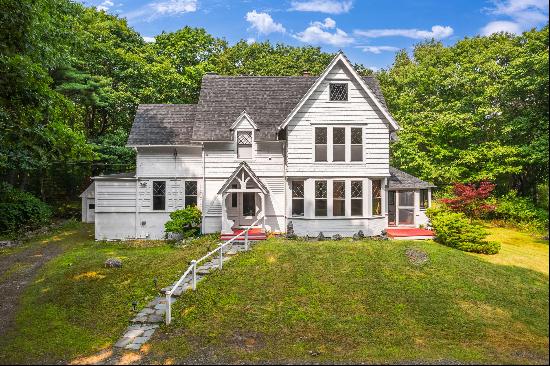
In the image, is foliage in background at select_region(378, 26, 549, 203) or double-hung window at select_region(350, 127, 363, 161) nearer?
foliage in background at select_region(378, 26, 549, 203)

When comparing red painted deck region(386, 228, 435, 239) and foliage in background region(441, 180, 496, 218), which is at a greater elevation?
foliage in background region(441, 180, 496, 218)

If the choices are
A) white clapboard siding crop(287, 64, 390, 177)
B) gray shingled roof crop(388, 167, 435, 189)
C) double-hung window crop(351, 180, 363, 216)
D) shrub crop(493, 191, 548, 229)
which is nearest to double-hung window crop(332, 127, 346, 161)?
white clapboard siding crop(287, 64, 390, 177)

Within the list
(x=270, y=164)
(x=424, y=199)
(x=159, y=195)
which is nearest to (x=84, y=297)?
(x=159, y=195)

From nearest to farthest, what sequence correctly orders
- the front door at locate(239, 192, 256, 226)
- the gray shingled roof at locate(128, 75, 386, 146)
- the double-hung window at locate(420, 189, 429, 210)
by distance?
the gray shingled roof at locate(128, 75, 386, 146), the front door at locate(239, 192, 256, 226), the double-hung window at locate(420, 189, 429, 210)

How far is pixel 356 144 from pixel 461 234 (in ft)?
23.0

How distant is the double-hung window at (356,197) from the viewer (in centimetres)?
2058

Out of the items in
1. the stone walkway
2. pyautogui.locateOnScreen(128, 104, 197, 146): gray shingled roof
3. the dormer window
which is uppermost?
pyautogui.locateOnScreen(128, 104, 197, 146): gray shingled roof

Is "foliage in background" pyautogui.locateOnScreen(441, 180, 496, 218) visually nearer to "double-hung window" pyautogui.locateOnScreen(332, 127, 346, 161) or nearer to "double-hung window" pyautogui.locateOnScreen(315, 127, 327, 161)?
"double-hung window" pyautogui.locateOnScreen(332, 127, 346, 161)

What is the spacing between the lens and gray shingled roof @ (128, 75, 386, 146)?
72.3 ft

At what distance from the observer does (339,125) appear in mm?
20391

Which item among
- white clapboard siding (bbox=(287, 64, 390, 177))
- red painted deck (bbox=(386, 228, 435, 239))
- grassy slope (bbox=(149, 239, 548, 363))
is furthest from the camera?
white clapboard siding (bbox=(287, 64, 390, 177))

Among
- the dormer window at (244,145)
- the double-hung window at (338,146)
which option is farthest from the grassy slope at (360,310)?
the dormer window at (244,145)

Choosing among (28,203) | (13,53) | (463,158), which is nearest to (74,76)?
(28,203)

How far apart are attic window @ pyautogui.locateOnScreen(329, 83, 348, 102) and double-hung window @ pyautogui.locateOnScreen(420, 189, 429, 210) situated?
27.7ft
